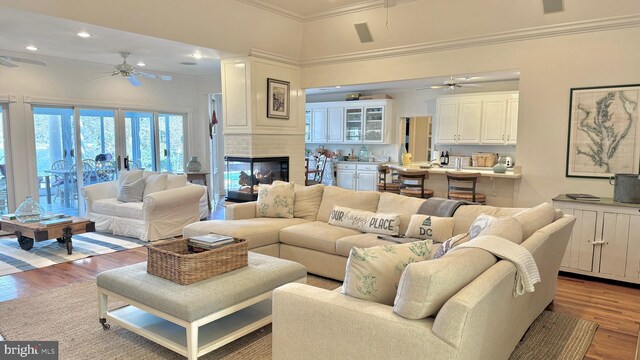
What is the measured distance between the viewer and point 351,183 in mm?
9359

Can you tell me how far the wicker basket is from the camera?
2645 millimetres

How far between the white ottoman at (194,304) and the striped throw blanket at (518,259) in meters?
1.43

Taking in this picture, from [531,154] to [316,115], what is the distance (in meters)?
5.95

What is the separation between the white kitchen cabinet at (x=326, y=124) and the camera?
31.6ft

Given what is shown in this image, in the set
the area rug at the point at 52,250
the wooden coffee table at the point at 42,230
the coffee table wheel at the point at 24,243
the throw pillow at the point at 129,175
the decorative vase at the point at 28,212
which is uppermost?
the throw pillow at the point at 129,175

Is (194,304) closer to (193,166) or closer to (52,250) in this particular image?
(52,250)

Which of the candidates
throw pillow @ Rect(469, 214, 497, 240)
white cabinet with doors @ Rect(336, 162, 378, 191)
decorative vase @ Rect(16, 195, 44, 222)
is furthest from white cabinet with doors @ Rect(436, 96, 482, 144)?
decorative vase @ Rect(16, 195, 44, 222)

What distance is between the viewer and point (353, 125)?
372 inches

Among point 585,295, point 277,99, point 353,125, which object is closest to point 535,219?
point 585,295

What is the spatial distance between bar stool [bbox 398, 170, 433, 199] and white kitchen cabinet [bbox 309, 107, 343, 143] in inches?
162

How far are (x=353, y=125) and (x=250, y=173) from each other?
4075 mm

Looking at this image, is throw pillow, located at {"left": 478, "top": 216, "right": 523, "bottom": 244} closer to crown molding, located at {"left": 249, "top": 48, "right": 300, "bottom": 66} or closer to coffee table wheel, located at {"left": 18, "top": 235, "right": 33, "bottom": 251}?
crown molding, located at {"left": 249, "top": 48, "right": 300, "bottom": 66}

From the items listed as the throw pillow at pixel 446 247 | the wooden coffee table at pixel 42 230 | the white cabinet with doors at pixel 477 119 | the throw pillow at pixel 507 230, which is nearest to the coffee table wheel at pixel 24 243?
the wooden coffee table at pixel 42 230

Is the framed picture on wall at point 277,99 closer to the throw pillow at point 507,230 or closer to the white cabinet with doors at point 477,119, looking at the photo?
the white cabinet with doors at point 477,119
